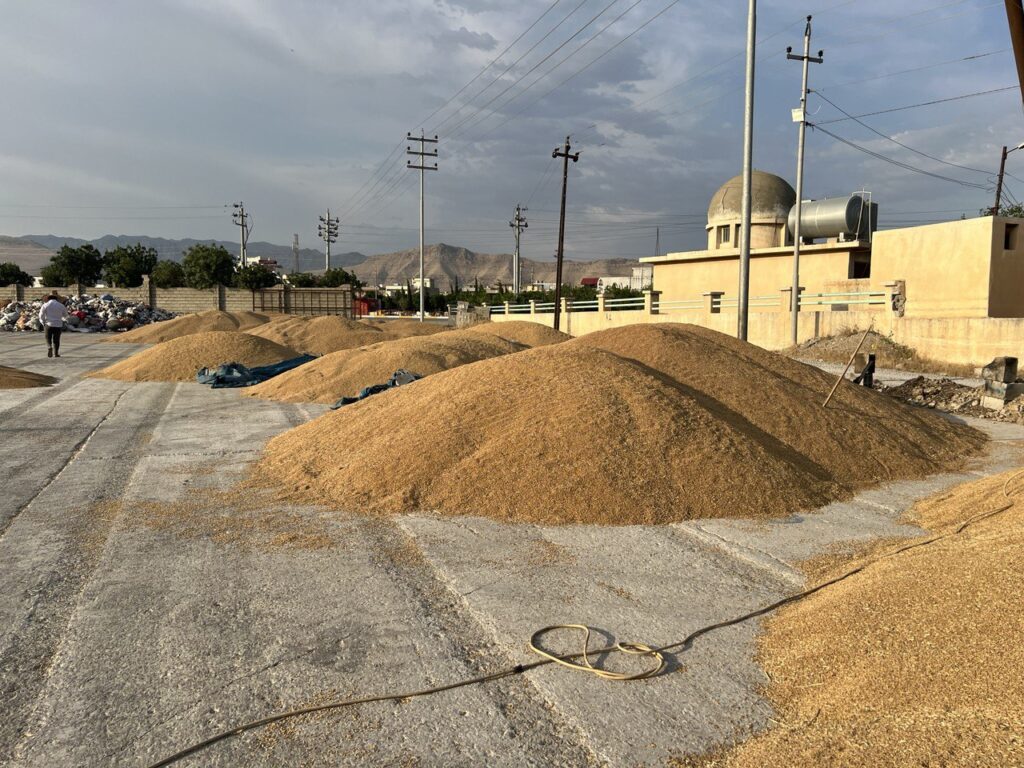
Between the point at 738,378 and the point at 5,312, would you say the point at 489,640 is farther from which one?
the point at 5,312

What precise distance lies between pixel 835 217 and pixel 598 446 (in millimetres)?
28054

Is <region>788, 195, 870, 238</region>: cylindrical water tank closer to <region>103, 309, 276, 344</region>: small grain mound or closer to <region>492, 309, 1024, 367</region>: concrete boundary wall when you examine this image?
<region>492, 309, 1024, 367</region>: concrete boundary wall

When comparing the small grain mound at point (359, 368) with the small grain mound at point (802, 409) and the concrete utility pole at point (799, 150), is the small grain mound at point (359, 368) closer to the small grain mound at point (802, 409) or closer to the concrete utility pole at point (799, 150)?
the small grain mound at point (802, 409)

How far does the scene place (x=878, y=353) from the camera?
2089 cm

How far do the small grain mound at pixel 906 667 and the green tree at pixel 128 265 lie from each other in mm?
66058

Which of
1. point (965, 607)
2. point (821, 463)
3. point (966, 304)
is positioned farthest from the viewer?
point (966, 304)

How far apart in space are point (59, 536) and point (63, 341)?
1254 inches

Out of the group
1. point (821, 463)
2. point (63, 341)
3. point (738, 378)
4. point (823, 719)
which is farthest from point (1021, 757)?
point (63, 341)

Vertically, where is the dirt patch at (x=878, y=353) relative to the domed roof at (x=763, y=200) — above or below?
below

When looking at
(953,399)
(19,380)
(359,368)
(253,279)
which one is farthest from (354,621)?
(253,279)

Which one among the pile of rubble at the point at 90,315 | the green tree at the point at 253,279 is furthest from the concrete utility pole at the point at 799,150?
the green tree at the point at 253,279

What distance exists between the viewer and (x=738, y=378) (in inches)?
358

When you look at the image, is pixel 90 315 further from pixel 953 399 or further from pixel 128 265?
pixel 953 399

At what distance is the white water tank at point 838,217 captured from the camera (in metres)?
30.0
